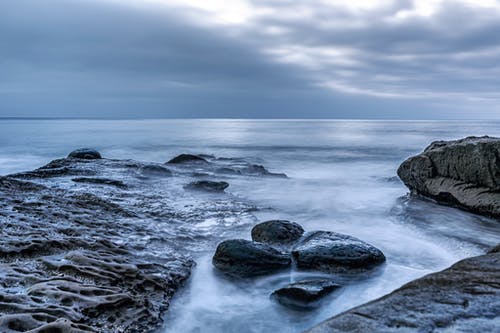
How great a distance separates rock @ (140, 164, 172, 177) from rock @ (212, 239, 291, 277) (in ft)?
27.1

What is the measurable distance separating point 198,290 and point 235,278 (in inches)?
22.9

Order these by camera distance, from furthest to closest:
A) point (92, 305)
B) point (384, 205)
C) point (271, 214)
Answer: point (384, 205) → point (271, 214) → point (92, 305)

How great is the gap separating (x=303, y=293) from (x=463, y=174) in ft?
20.5

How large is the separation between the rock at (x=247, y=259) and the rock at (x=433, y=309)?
8.30 ft

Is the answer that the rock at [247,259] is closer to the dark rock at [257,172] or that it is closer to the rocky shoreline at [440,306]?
the rocky shoreline at [440,306]

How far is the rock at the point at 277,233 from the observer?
6.50 meters

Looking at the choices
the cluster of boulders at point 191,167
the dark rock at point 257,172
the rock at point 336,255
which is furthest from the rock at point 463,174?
the dark rock at point 257,172

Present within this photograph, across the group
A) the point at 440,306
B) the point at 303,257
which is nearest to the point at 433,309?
the point at 440,306

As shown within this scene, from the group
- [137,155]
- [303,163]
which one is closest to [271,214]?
[303,163]

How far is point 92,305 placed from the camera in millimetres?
3727

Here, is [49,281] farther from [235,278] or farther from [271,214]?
[271,214]

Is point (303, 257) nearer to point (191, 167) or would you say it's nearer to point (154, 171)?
point (154, 171)

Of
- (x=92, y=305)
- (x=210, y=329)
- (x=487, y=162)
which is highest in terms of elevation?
(x=487, y=162)

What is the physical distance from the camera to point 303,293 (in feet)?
15.0
